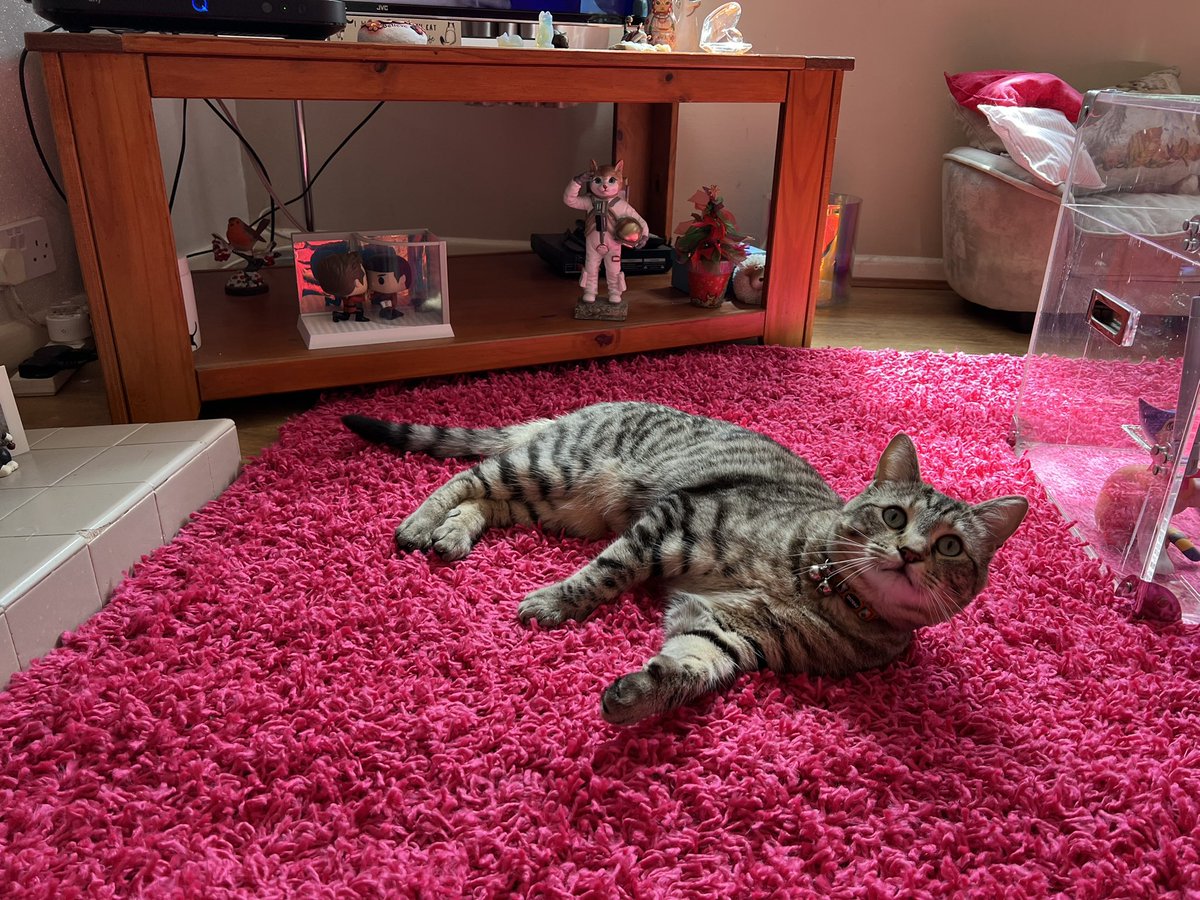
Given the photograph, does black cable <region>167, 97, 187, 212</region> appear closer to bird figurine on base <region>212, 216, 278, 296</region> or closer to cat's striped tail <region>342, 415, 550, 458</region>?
bird figurine on base <region>212, 216, 278, 296</region>

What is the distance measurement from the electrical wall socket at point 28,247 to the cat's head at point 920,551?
1.77m

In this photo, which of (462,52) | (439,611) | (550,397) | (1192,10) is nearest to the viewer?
(439,611)

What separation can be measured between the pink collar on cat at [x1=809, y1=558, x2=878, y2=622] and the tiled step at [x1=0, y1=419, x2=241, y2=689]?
89 centimetres

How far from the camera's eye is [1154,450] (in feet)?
3.94

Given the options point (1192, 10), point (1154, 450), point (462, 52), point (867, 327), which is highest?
point (1192, 10)

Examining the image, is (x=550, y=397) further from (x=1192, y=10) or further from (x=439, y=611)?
(x=1192, y=10)

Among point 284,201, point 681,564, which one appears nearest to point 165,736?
point 681,564

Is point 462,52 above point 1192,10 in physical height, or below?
below

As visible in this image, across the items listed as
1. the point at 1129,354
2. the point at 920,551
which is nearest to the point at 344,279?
the point at 920,551

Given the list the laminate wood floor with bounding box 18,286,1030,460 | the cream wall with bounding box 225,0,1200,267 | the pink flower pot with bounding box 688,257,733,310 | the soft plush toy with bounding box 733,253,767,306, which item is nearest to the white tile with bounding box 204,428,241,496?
the laminate wood floor with bounding box 18,286,1030,460

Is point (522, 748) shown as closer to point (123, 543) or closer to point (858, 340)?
point (123, 543)

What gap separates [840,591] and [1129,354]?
2.35 feet

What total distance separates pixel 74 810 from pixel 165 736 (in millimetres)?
105

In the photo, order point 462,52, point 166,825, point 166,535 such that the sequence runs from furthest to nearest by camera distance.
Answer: point 462,52 < point 166,535 < point 166,825
